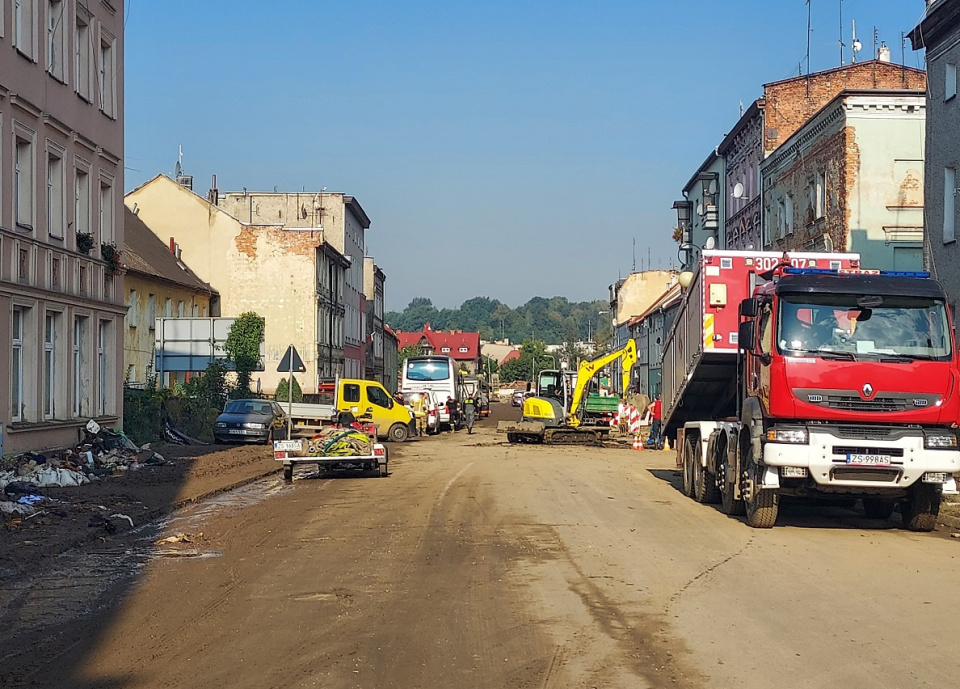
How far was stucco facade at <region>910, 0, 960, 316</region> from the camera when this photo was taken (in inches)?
1000

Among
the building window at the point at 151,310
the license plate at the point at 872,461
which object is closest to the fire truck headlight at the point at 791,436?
the license plate at the point at 872,461

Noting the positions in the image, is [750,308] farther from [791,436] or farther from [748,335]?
[791,436]

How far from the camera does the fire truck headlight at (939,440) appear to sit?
13586 mm

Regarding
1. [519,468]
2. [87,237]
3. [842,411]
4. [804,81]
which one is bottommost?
[519,468]

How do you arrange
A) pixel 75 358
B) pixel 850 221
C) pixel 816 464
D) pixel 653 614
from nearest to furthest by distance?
pixel 653 614 → pixel 816 464 → pixel 75 358 → pixel 850 221

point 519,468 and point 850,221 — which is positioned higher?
point 850,221

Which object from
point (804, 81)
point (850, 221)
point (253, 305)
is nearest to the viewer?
point (850, 221)

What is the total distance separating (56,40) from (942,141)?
804 inches

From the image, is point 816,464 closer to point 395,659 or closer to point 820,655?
point 820,655

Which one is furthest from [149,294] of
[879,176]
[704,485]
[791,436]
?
[791,436]

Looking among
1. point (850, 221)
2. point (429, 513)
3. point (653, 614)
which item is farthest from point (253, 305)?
point (653, 614)

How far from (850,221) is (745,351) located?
21184mm

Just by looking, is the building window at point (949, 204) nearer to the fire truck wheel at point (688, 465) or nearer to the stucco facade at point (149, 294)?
the fire truck wheel at point (688, 465)

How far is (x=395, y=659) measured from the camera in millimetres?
7258
